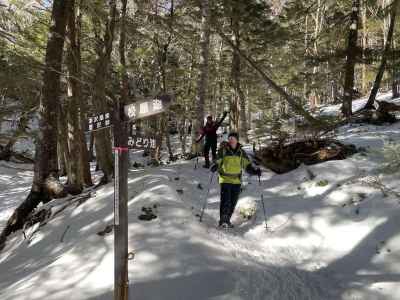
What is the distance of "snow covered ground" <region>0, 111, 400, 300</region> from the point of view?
18.2ft

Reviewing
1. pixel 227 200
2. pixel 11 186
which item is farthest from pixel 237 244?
pixel 11 186

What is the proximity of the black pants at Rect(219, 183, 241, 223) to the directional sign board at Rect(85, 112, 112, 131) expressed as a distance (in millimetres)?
3970

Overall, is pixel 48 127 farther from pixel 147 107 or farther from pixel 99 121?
pixel 147 107

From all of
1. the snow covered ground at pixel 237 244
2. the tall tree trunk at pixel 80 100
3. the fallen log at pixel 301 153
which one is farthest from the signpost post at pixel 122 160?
the tall tree trunk at pixel 80 100

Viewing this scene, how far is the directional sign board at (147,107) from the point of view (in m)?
4.42

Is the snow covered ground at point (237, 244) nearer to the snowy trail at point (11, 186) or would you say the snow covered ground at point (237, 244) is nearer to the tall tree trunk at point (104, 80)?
A: the tall tree trunk at point (104, 80)

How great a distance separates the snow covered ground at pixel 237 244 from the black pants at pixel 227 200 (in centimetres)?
31

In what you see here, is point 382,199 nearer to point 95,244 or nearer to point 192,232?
point 192,232

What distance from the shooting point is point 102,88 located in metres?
10.6

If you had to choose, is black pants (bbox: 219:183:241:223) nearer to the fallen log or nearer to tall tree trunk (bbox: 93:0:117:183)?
the fallen log

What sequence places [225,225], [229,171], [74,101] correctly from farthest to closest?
[74,101] < [229,171] < [225,225]

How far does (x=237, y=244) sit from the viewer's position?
7293 mm

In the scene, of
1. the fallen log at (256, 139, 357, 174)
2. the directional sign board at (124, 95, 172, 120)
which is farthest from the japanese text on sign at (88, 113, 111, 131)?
the fallen log at (256, 139, 357, 174)

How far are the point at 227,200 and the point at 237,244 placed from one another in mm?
1088
